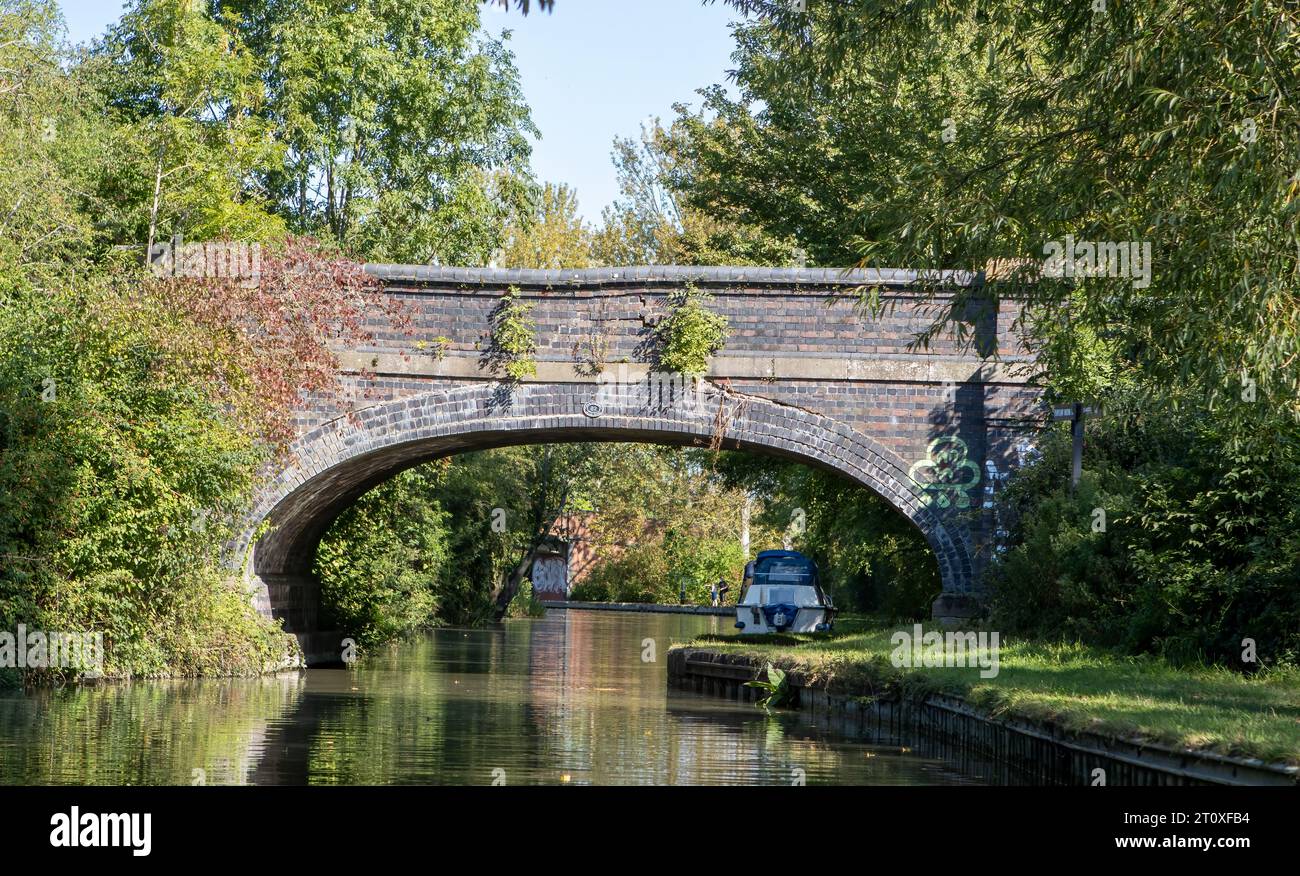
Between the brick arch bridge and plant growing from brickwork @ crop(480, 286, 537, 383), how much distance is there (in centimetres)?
10

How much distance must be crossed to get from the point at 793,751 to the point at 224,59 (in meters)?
19.1

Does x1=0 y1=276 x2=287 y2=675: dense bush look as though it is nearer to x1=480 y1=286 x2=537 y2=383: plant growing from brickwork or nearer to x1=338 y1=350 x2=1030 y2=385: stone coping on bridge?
x1=338 y1=350 x2=1030 y2=385: stone coping on bridge

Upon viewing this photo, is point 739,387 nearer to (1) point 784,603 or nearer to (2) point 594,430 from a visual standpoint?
(2) point 594,430

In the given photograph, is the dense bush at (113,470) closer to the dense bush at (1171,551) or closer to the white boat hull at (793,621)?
the dense bush at (1171,551)

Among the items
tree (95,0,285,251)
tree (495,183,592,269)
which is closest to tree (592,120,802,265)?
tree (495,183,592,269)

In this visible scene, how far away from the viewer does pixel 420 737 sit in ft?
41.7

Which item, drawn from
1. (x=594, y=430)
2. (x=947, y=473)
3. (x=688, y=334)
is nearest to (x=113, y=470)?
(x=594, y=430)

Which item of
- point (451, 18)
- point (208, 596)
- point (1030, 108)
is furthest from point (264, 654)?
point (451, 18)

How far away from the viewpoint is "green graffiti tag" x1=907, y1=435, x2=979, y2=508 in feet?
60.7

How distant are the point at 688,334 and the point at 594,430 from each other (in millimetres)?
1712

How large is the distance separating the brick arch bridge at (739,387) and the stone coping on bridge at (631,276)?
0.9 inches

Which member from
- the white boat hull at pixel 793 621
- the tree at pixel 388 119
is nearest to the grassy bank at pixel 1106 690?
the white boat hull at pixel 793 621

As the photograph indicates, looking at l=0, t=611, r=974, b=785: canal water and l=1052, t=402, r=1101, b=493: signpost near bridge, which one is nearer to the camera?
l=0, t=611, r=974, b=785: canal water

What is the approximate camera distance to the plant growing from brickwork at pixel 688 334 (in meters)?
18.4
